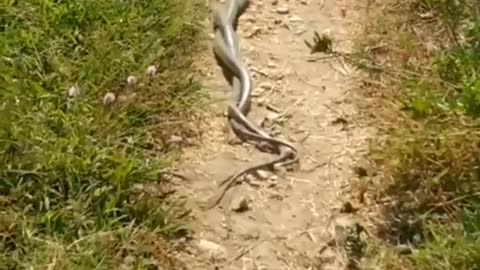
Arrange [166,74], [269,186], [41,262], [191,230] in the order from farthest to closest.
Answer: [166,74] < [269,186] < [191,230] < [41,262]

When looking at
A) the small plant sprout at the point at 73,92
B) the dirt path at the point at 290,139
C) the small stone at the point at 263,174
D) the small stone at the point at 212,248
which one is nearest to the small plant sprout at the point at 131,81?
the small plant sprout at the point at 73,92

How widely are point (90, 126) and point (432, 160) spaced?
1.06 meters

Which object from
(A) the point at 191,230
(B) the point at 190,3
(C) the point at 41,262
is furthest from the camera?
(B) the point at 190,3

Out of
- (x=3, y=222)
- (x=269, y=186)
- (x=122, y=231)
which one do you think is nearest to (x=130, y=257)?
(x=122, y=231)

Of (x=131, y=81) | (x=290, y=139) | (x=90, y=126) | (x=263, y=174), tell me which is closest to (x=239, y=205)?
(x=263, y=174)

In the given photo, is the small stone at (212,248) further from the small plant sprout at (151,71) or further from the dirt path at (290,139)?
the small plant sprout at (151,71)

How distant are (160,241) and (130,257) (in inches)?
4.7

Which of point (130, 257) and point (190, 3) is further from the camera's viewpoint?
point (190, 3)

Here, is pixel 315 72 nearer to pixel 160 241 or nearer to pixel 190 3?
pixel 190 3

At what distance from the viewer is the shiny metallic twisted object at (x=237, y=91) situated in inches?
150

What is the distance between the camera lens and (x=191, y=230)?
3.47 m

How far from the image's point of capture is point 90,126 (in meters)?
3.71

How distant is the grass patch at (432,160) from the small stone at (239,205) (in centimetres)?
39

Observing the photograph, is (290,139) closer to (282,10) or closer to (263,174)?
(263,174)
